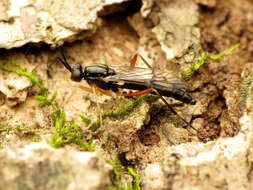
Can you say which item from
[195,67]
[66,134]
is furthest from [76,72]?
[195,67]

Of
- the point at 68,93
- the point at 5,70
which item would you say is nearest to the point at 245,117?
the point at 68,93

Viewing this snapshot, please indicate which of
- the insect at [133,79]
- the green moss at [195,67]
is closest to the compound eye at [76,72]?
the insect at [133,79]

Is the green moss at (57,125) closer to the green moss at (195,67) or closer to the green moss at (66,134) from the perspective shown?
the green moss at (66,134)

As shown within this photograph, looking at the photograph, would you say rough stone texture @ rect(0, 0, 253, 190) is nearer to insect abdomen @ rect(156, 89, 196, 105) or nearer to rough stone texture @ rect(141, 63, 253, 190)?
rough stone texture @ rect(141, 63, 253, 190)

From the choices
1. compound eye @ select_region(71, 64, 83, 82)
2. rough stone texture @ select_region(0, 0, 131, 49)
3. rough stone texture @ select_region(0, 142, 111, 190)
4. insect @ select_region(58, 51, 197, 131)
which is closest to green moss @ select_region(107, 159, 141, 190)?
rough stone texture @ select_region(0, 142, 111, 190)

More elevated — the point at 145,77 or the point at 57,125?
the point at 145,77

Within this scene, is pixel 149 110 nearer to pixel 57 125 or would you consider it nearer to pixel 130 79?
pixel 130 79
